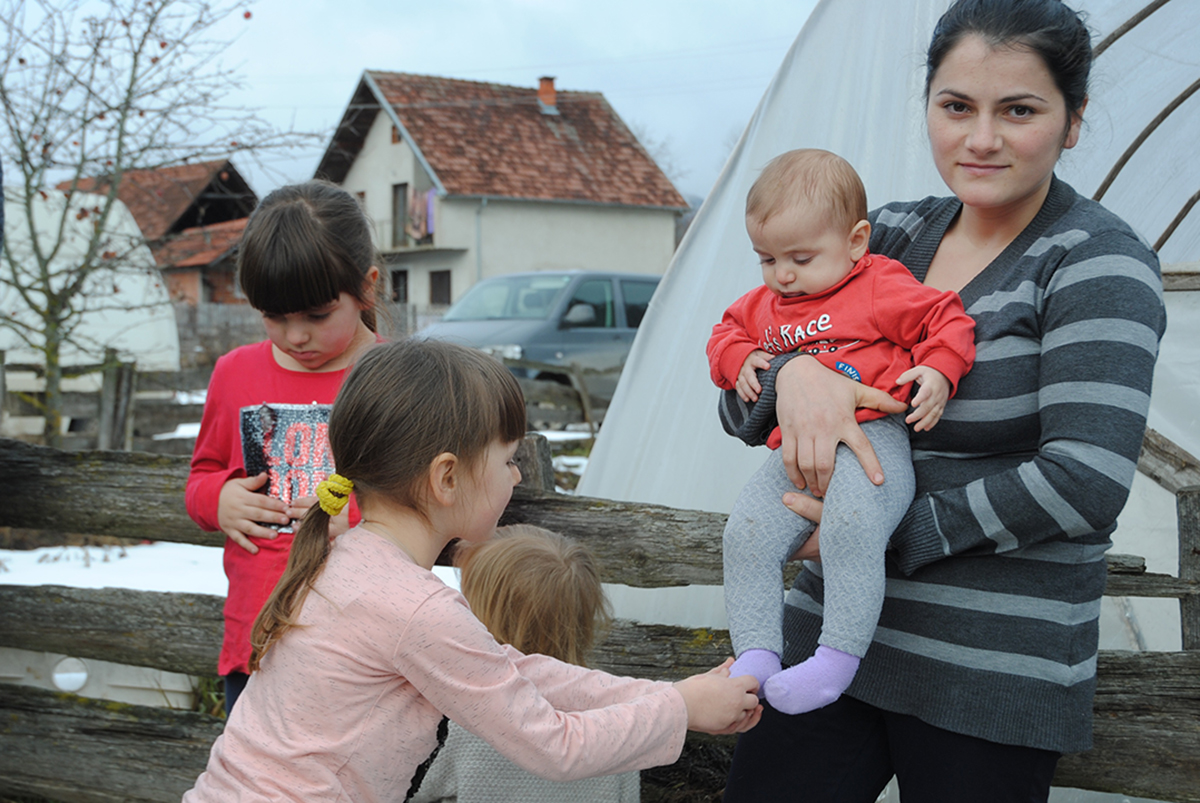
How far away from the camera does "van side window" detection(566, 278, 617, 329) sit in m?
10.9

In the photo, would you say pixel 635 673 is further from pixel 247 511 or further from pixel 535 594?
pixel 247 511

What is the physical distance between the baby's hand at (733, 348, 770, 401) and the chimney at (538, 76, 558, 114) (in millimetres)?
27019

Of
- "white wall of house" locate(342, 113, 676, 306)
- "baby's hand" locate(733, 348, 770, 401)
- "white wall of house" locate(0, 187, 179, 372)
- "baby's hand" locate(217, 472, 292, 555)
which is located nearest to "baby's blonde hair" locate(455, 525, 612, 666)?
"baby's hand" locate(217, 472, 292, 555)

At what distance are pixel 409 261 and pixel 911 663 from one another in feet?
93.0

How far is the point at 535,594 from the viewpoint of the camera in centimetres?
211

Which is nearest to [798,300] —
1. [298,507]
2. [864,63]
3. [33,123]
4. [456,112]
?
[298,507]

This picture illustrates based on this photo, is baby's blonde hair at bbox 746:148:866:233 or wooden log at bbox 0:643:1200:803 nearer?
baby's blonde hair at bbox 746:148:866:233

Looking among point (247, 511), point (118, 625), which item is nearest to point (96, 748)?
point (118, 625)

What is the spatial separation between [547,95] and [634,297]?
17.9 meters

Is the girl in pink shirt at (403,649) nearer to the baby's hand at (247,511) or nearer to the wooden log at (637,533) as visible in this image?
the baby's hand at (247,511)

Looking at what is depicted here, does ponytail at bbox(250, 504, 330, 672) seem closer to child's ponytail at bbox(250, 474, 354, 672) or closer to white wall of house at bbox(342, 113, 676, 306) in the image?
child's ponytail at bbox(250, 474, 354, 672)

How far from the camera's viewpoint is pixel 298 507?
2334 mm

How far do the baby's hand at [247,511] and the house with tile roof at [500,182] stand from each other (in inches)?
941

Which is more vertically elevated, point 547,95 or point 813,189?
point 547,95
